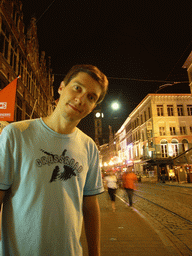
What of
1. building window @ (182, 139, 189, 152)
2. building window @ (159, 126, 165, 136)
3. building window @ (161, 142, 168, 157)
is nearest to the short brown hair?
building window @ (161, 142, 168, 157)

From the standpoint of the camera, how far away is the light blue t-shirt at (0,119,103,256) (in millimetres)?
1111

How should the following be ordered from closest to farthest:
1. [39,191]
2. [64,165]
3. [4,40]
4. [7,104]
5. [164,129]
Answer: [39,191], [64,165], [7,104], [4,40], [164,129]

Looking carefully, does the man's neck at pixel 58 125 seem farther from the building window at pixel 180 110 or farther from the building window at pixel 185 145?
the building window at pixel 180 110

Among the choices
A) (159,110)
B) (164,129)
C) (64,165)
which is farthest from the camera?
(159,110)

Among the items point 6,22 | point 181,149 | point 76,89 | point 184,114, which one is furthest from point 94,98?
point 184,114

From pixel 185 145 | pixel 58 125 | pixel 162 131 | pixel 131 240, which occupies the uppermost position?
pixel 162 131

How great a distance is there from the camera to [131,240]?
188 inches

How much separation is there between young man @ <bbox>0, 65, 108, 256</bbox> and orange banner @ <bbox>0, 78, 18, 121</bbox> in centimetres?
620

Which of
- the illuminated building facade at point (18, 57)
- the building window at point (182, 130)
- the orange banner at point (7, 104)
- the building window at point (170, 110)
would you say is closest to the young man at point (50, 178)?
the orange banner at point (7, 104)

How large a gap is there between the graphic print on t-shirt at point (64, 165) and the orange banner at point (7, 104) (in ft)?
20.6

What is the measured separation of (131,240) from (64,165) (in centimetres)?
439

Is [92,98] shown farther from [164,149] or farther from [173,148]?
[173,148]

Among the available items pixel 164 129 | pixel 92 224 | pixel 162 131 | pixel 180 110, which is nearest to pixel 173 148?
pixel 162 131

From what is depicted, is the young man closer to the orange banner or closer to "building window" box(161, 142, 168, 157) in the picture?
the orange banner
